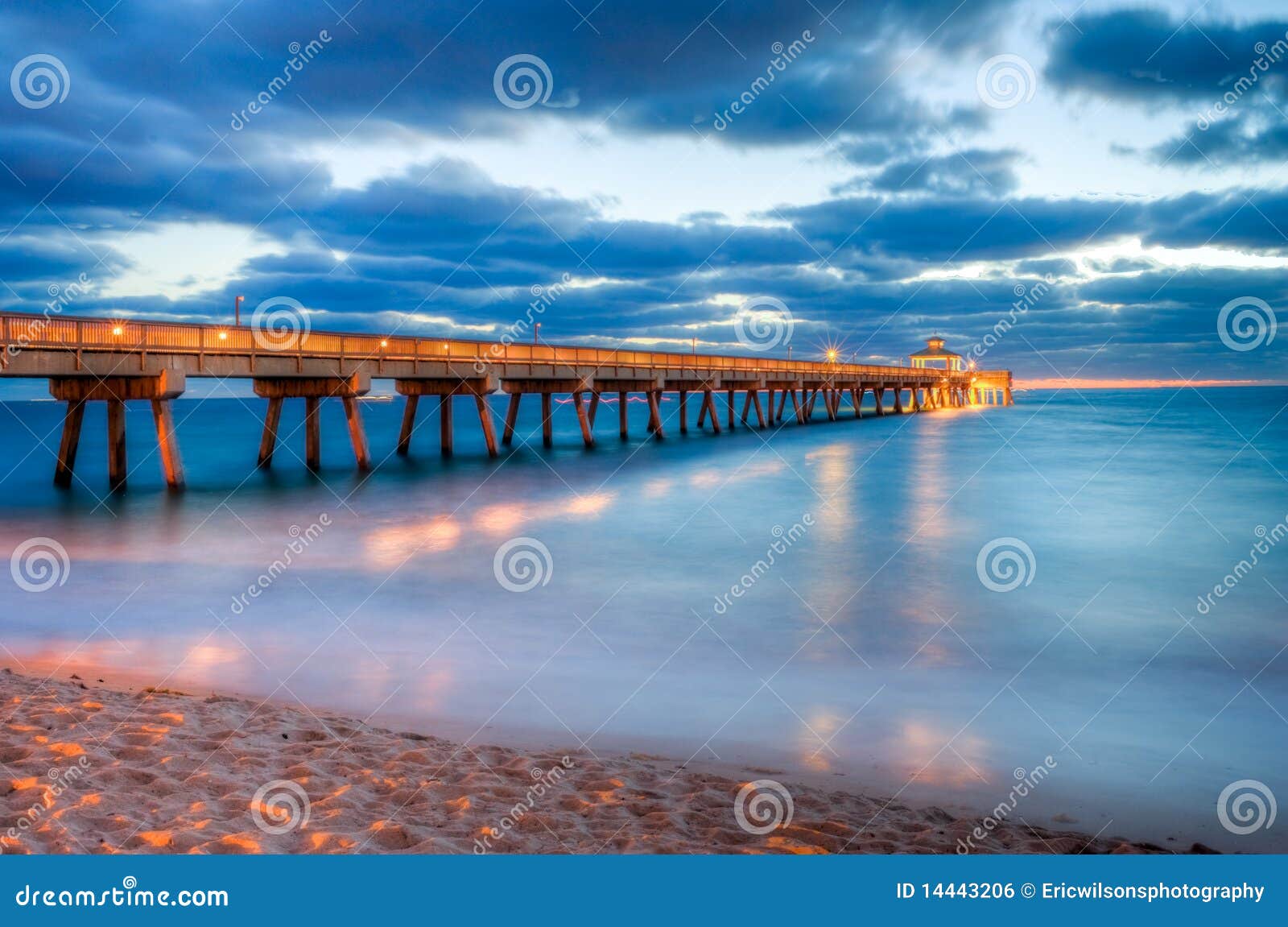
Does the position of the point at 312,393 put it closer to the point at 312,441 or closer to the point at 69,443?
the point at 312,441

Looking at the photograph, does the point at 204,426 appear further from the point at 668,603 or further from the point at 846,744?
the point at 846,744

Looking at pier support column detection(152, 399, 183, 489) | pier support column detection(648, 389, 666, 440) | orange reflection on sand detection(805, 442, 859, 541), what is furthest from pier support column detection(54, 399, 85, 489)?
pier support column detection(648, 389, 666, 440)

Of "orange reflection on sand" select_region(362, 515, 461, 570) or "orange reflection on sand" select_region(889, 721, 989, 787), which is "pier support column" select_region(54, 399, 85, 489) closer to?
"orange reflection on sand" select_region(362, 515, 461, 570)

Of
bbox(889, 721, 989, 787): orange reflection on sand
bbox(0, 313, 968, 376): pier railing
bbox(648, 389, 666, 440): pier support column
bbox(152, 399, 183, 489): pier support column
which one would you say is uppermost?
bbox(648, 389, 666, 440): pier support column

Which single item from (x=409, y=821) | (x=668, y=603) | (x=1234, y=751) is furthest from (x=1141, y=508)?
(x=409, y=821)

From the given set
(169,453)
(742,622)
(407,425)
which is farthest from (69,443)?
(742,622)

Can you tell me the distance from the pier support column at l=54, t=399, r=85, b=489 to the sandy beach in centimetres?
2023

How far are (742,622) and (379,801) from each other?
23.7 feet

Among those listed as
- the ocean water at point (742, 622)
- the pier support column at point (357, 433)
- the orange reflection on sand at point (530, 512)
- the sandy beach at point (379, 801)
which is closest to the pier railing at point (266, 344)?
the pier support column at point (357, 433)

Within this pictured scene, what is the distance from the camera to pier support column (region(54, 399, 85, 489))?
24.5 m

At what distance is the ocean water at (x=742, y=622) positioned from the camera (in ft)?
24.8

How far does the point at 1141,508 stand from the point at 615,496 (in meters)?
14.4

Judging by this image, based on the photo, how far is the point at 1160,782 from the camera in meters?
6.92

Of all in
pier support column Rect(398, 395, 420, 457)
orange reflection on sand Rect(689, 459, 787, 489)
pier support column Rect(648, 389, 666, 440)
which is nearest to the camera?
orange reflection on sand Rect(689, 459, 787, 489)
